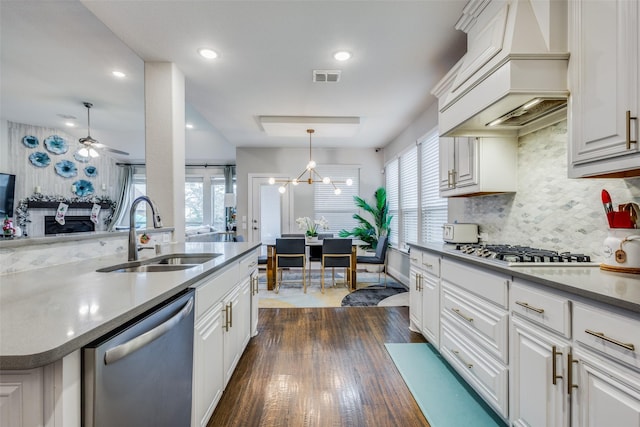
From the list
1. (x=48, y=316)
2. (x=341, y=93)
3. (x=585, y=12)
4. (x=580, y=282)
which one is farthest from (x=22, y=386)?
(x=341, y=93)

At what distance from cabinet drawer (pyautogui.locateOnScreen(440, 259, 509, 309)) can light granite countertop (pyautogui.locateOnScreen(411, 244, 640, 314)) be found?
0.21 ft

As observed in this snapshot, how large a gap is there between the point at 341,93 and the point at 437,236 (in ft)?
7.48

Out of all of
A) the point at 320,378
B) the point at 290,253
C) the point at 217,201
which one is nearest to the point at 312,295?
the point at 290,253

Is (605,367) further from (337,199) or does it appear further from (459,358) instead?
(337,199)

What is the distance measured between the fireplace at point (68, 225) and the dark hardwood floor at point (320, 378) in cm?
569

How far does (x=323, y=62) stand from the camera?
8.71 ft

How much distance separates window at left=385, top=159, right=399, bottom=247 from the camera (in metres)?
5.34

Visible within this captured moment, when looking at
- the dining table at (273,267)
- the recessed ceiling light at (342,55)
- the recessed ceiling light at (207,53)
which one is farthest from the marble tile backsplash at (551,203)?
the recessed ceiling light at (207,53)

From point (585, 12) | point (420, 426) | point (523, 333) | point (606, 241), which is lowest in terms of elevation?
point (420, 426)

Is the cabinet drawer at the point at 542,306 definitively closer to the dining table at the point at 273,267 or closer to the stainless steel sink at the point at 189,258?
the stainless steel sink at the point at 189,258

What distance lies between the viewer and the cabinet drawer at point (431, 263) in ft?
7.47

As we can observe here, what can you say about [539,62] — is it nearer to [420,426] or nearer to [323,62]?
[323,62]

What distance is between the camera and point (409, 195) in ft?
15.6

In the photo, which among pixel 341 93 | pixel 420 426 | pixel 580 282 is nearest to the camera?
pixel 580 282
